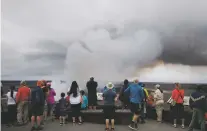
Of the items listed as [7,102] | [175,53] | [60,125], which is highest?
[175,53]

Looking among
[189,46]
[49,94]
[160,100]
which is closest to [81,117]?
[49,94]

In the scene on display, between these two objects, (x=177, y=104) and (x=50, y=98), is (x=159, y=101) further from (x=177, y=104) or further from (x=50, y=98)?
(x=50, y=98)

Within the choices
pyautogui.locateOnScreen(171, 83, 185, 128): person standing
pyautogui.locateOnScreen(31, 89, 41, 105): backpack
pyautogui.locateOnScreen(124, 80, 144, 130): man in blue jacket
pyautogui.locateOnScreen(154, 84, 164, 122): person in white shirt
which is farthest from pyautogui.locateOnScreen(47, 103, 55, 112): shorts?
pyautogui.locateOnScreen(171, 83, 185, 128): person standing

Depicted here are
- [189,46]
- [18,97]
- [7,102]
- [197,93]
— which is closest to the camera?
[197,93]

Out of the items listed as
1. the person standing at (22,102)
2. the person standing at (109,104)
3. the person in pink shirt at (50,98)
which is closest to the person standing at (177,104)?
the person standing at (109,104)

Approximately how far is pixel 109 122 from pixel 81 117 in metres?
0.85

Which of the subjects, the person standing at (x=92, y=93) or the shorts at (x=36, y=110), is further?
the person standing at (x=92, y=93)

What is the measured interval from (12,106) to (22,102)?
1.99 feet

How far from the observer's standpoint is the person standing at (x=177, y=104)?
24.5 ft

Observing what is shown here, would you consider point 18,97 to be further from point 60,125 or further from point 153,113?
point 153,113

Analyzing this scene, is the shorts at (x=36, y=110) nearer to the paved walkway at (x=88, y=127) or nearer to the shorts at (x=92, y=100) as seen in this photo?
the paved walkway at (x=88, y=127)

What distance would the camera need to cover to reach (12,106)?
25.9 ft

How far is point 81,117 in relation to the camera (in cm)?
784

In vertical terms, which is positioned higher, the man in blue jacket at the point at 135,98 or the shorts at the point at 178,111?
the man in blue jacket at the point at 135,98
